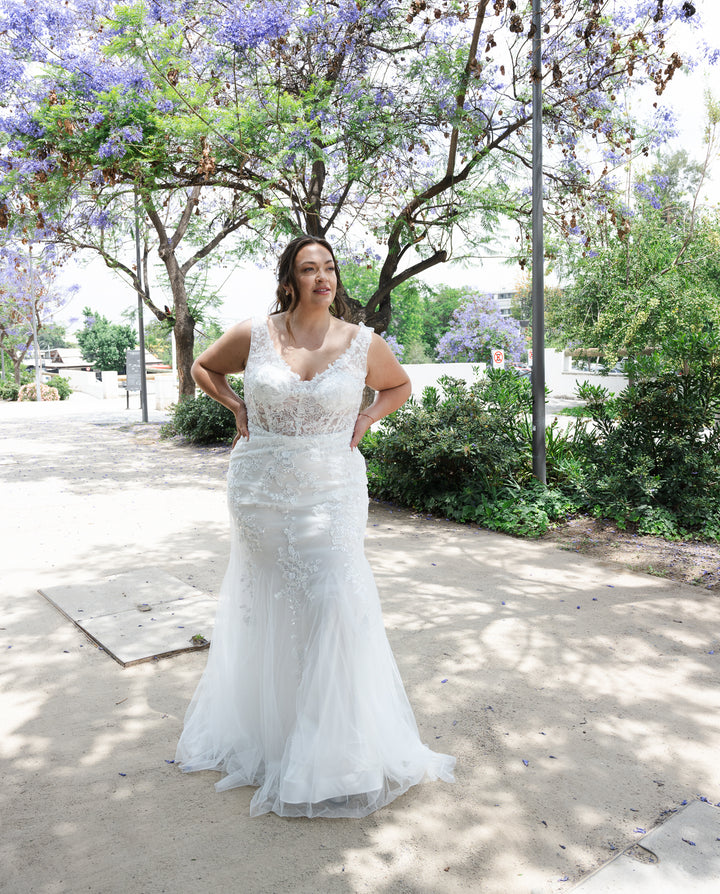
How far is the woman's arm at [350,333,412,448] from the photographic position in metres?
3.50

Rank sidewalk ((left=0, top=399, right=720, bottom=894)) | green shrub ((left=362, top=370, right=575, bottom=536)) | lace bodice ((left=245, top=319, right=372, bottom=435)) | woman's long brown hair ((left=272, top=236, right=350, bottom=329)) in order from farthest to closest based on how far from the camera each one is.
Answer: green shrub ((left=362, top=370, right=575, bottom=536)) → woman's long brown hair ((left=272, top=236, right=350, bottom=329)) → lace bodice ((left=245, top=319, right=372, bottom=435)) → sidewalk ((left=0, top=399, right=720, bottom=894))

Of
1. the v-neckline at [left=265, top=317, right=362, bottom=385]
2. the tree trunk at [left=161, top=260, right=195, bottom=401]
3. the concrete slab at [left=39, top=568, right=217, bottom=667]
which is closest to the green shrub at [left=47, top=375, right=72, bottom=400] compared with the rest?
the tree trunk at [left=161, top=260, right=195, bottom=401]

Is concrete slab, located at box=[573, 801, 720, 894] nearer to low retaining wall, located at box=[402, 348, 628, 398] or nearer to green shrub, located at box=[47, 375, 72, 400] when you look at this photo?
low retaining wall, located at box=[402, 348, 628, 398]

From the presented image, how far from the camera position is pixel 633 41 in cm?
966

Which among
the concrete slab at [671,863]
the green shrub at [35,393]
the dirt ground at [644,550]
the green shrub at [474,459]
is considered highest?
the green shrub at [35,393]

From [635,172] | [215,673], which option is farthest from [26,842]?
[635,172]

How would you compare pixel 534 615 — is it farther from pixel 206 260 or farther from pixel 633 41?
pixel 206 260

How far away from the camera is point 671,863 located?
8.93ft

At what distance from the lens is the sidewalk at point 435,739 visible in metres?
2.73

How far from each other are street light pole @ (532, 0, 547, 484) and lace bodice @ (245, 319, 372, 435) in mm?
5576

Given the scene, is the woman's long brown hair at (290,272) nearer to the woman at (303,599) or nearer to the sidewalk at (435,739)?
the woman at (303,599)

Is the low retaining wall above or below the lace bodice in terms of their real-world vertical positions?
above

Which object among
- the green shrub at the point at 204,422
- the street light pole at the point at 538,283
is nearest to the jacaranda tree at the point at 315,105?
the street light pole at the point at 538,283

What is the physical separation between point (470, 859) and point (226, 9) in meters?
12.0
